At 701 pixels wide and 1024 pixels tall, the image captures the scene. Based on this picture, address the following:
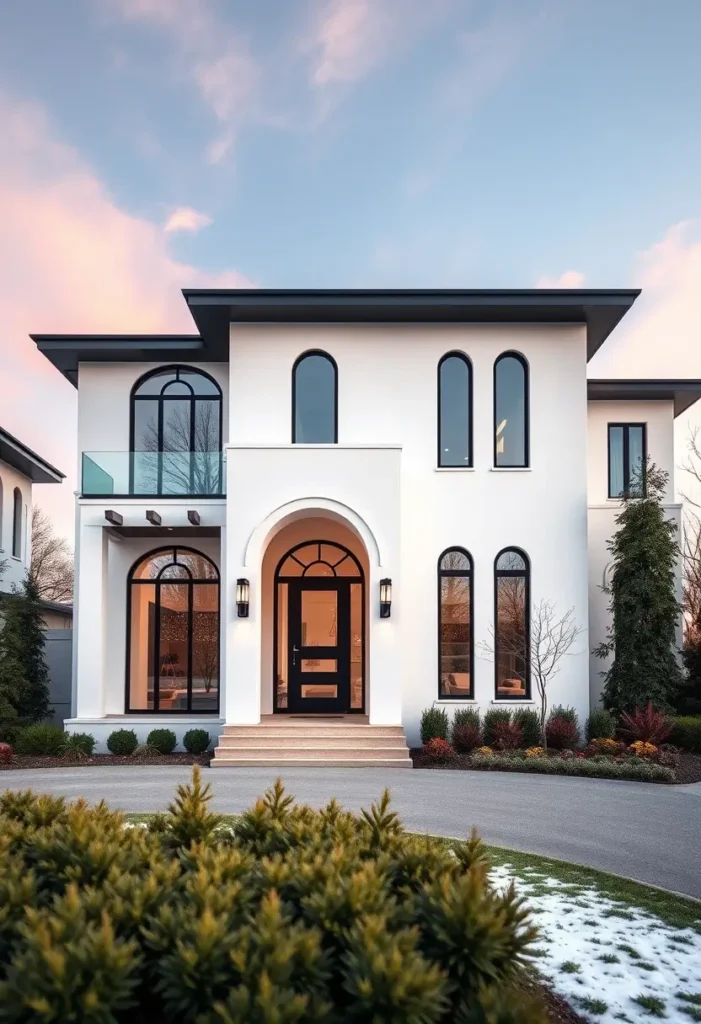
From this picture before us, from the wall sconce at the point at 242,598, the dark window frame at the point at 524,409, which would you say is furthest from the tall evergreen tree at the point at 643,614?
the wall sconce at the point at 242,598

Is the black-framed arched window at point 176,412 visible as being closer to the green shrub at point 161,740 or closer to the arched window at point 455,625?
the arched window at point 455,625

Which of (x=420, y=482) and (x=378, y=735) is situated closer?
(x=378, y=735)

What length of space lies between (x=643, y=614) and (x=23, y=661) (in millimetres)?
12088

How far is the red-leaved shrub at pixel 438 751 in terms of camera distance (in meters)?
13.6

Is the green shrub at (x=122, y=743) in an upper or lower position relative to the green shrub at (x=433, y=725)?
lower

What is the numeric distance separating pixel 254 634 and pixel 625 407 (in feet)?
32.5

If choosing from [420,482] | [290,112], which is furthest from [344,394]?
[290,112]

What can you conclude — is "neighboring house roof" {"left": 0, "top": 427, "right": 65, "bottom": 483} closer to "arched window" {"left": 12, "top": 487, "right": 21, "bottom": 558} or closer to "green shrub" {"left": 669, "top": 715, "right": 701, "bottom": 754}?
"arched window" {"left": 12, "top": 487, "right": 21, "bottom": 558}

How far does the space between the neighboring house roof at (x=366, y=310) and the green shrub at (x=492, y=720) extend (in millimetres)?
7314

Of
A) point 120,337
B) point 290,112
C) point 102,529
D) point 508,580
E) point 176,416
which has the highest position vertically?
point 290,112

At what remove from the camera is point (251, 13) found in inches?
568

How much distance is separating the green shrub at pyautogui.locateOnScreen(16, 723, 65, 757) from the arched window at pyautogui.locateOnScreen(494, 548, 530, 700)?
7985 millimetres

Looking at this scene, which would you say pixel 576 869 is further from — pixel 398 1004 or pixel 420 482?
pixel 420 482

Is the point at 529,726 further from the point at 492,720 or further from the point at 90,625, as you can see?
the point at 90,625
